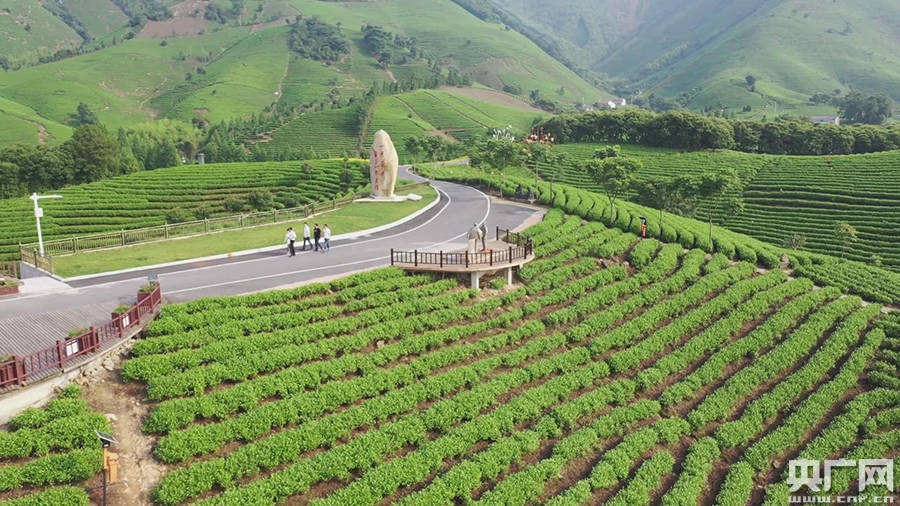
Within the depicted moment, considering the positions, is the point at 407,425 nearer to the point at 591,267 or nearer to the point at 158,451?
the point at 158,451

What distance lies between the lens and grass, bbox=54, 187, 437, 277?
24.5 m

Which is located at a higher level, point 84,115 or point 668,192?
point 84,115

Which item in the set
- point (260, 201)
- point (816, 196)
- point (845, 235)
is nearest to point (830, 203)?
point (816, 196)

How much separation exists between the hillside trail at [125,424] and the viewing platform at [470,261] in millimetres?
10575

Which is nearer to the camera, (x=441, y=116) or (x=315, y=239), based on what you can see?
(x=315, y=239)

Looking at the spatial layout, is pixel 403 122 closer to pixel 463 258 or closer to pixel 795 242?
pixel 795 242

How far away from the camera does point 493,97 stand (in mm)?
158625

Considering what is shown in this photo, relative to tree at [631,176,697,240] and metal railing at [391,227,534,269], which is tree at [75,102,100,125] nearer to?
tree at [631,176,697,240]

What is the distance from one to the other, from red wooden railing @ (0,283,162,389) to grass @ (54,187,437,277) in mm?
7363

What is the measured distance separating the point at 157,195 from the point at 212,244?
2944 centimetres

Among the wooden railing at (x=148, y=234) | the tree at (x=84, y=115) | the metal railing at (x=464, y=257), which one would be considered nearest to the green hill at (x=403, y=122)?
the tree at (x=84, y=115)

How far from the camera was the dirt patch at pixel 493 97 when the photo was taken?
6009 inches

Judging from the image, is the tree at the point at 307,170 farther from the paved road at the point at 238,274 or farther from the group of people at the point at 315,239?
the group of people at the point at 315,239

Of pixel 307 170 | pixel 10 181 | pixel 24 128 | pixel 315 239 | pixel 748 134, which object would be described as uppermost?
pixel 24 128
